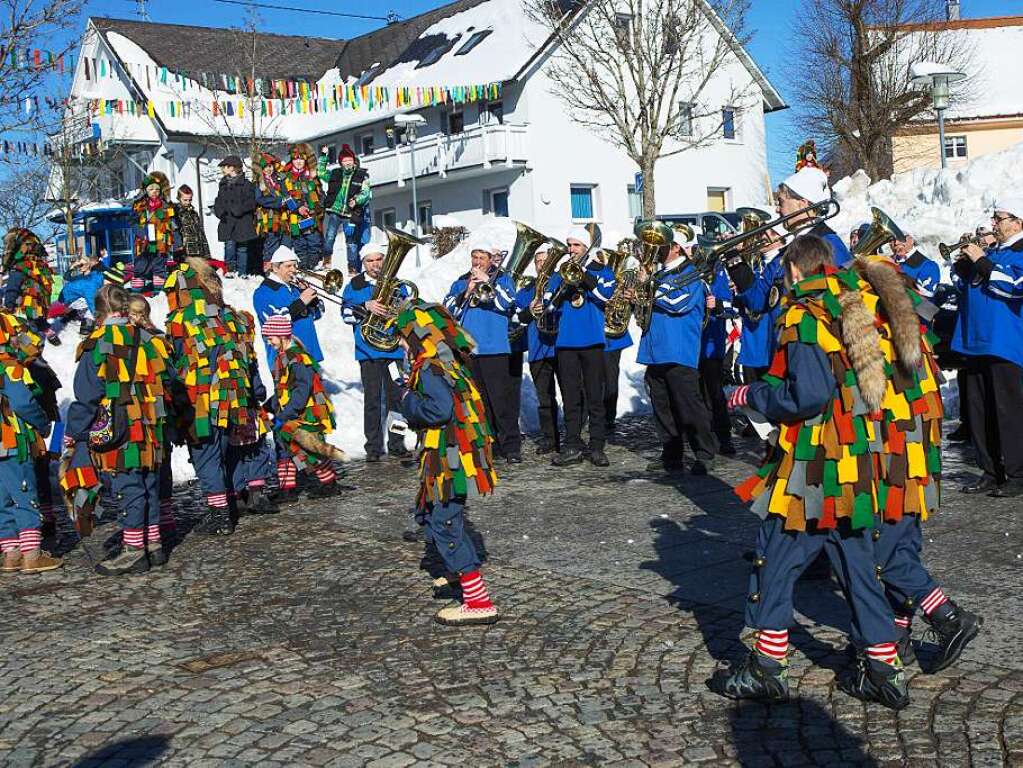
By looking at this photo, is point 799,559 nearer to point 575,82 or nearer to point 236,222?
point 236,222

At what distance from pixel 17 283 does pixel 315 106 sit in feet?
108

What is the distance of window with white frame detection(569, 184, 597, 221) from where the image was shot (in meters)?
37.2

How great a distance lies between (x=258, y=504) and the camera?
9547 mm

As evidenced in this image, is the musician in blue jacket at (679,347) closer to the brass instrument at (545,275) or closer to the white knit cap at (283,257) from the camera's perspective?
the brass instrument at (545,275)

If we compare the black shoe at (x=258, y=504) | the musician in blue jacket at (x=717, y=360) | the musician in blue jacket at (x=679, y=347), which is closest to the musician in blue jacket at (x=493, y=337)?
the musician in blue jacket at (x=679, y=347)

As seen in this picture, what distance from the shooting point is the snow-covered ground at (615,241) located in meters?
13.7

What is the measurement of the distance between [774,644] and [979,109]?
4429 cm

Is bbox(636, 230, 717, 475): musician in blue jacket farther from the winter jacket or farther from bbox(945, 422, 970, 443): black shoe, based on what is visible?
the winter jacket

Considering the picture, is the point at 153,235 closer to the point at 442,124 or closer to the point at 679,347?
the point at 679,347

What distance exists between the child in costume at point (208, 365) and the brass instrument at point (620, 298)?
347 centimetres

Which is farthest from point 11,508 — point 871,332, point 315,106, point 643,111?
point 315,106

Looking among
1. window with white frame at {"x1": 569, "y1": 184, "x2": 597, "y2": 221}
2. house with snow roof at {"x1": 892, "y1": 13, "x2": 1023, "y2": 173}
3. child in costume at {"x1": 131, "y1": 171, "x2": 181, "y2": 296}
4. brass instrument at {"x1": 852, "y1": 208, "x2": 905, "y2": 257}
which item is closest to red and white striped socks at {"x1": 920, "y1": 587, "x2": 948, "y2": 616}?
brass instrument at {"x1": 852, "y1": 208, "x2": 905, "y2": 257}

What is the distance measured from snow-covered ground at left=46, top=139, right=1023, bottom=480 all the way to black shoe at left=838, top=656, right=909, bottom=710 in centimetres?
643

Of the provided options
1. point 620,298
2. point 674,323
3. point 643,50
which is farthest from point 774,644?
point 643,50
